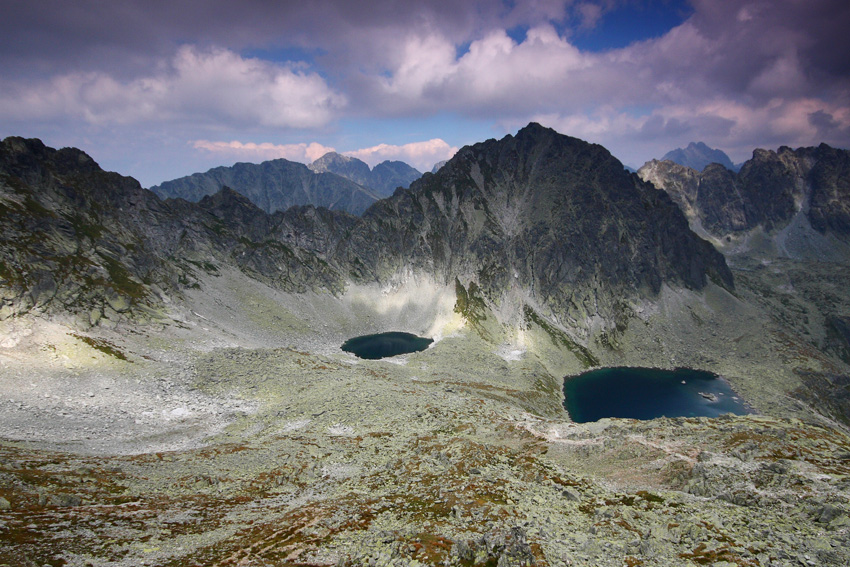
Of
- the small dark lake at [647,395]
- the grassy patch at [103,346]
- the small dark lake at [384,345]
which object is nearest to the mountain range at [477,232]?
the small dark lake at [647,395]

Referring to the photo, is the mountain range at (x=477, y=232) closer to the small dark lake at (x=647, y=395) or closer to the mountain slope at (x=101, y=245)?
the mountain slope at (x=101, y=245)

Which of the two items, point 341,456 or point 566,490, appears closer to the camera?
point 566,490

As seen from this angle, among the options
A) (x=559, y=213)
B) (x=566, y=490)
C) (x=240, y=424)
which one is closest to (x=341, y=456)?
(x=240, y=424)

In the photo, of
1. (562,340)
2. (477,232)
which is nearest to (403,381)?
(562,340)

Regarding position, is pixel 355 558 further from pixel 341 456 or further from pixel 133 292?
pixel 133 292

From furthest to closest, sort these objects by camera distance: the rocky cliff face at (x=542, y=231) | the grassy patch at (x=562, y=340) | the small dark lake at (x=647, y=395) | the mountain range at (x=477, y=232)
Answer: the rocky cliff face at (x=542, y=231) < the mountain range at (x=477, y=232) < the grassy patch at (x=562, y=340) < the small dark lake at (x=647, y=395)

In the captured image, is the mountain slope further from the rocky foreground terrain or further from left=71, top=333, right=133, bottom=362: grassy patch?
left=71, top=333, right=133, bottom=362: grassy patch

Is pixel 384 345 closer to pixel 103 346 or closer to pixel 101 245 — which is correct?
pixel 103 346

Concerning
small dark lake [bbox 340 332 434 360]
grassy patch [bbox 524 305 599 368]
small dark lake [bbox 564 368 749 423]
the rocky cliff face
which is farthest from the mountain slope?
small dark lake [bbox 564 368 749 423]
